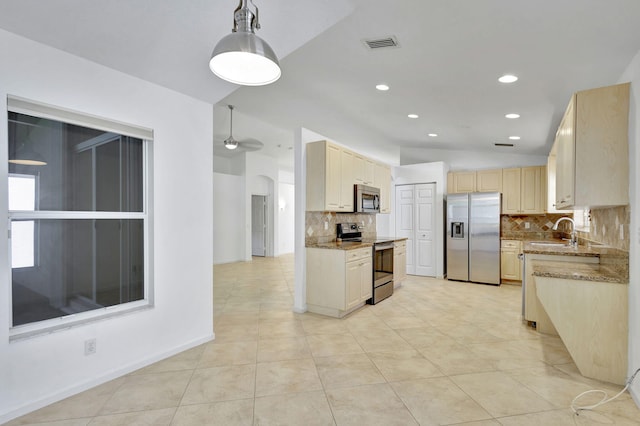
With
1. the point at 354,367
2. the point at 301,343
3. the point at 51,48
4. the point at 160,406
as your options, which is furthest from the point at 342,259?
the point at 51,48

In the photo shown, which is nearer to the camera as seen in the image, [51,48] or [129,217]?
[51,48]

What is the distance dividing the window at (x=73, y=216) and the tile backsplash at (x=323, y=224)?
83.8 inches

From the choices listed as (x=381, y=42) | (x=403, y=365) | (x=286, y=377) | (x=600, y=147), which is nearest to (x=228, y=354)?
(x=286, y=377)

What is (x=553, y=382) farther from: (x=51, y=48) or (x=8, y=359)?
(x=51, y=48)

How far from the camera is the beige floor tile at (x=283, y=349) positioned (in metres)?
2.93

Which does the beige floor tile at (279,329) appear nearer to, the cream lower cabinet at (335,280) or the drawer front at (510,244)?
the cream lower cabinet at (335,280)

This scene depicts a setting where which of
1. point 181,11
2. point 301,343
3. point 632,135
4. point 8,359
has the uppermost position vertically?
point 181,11

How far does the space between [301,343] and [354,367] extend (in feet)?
2.29

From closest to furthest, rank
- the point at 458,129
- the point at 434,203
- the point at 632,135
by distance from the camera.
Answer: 1. the point at 632,135
2. the point at 458,129
3. the point at 434,203

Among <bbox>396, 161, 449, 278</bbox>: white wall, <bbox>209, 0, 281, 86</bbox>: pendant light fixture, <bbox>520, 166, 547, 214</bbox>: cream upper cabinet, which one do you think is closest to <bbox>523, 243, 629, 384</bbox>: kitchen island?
<bbox>209, 0, 281, 86</bbox>: pendant light fixture

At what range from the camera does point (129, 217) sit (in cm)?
272

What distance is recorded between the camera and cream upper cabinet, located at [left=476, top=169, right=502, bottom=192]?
6363 mm

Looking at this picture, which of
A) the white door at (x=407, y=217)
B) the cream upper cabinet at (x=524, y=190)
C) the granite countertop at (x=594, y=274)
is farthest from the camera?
the white door at (x=407, y=217)

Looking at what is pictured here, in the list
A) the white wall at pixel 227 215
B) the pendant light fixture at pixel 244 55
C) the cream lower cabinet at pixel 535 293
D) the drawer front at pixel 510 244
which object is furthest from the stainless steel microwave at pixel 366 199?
the white wall at pixel 227 215
